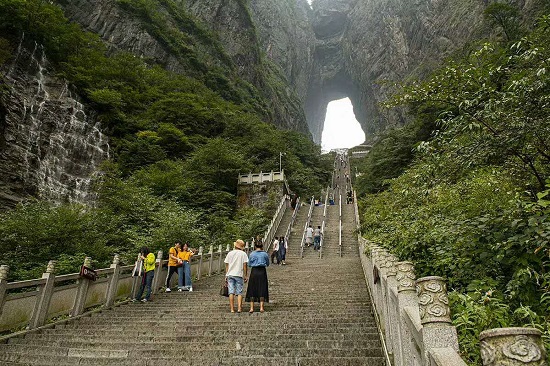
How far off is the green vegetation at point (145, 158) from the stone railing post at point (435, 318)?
9881 mm

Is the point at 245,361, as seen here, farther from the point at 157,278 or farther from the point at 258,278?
the point at 157,278

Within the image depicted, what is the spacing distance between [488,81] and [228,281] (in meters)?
5.18

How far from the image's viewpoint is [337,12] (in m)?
89.4

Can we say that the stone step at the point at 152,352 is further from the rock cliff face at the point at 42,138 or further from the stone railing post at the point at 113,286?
the rock cliff face at the point at 42,138

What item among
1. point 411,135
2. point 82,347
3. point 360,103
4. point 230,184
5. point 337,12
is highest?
point 337,12

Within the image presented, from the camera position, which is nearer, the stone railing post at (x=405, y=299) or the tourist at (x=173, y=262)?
the stone railing post at (x=405, y=299)

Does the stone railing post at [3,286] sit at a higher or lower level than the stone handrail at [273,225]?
lower

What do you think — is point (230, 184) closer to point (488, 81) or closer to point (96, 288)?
point (96, 288)

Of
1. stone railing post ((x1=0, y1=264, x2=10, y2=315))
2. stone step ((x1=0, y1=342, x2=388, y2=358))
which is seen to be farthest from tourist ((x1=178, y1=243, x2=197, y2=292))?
stone step ((x1=0, y1=342, x2=388, y2=358))

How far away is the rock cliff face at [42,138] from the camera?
17.2 m

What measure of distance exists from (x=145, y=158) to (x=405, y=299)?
24583 mm

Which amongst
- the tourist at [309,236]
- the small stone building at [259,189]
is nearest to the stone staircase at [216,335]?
the tourist at [309,236]

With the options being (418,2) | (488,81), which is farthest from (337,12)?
(488,81)

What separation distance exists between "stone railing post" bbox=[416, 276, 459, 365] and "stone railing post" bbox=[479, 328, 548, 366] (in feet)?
2.08
